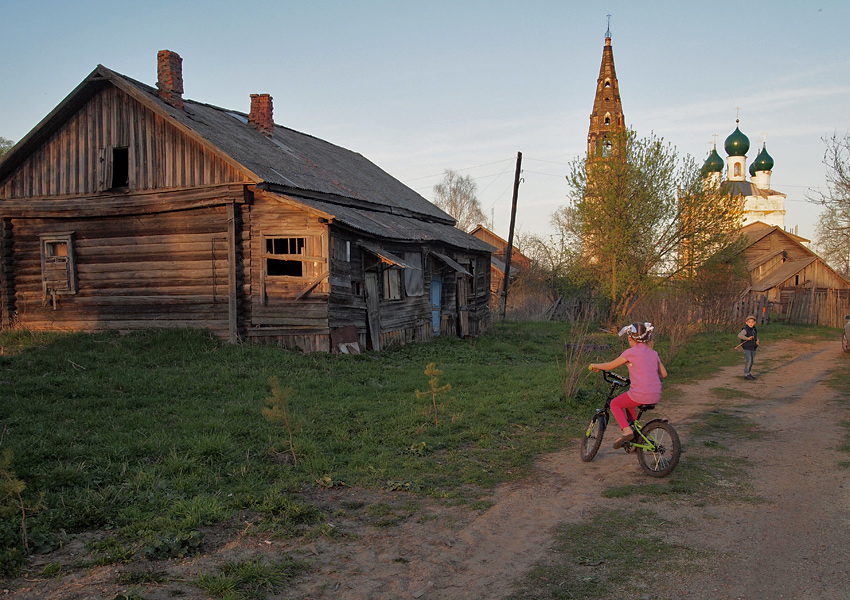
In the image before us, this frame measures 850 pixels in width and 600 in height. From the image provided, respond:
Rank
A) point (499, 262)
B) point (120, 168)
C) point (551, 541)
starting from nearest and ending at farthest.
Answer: point (551, 541)
point (120, 168)
point (499, 262)

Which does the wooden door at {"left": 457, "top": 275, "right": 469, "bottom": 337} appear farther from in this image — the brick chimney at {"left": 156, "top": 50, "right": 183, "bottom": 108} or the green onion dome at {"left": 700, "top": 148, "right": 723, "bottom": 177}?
the green onion dome at {"left": 700, "top": 148, "right": 723, "bottom": 177}

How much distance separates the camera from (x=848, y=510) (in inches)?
221

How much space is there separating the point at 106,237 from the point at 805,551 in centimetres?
1667

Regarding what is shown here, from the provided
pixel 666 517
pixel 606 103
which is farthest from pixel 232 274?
pixel 606 103

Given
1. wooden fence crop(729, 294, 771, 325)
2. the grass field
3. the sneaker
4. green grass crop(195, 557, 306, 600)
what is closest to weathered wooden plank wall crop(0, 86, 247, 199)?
the grass field

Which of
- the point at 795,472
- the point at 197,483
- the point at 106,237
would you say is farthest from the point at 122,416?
the point at 106,237

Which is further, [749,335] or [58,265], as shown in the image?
[58,265]

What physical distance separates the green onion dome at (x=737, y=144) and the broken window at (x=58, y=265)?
2604 inches

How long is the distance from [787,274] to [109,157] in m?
37.8

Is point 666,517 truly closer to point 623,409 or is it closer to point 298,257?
point 623,409

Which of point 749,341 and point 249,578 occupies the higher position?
point 749,341

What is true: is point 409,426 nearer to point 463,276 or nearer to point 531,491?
point 531,491

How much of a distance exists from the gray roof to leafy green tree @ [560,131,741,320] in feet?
16.7

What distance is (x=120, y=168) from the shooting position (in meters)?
16.9
